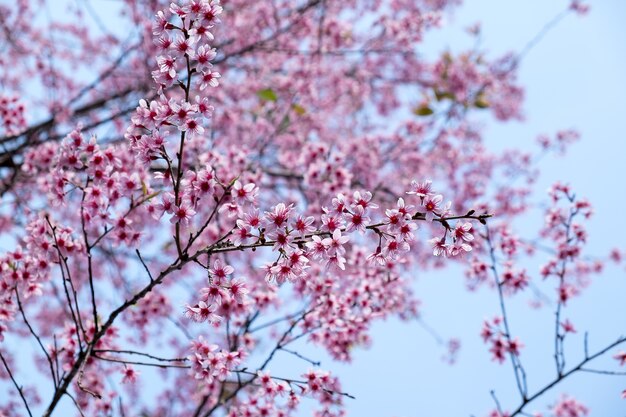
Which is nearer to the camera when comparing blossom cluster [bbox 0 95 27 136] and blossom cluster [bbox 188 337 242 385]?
blossom cluster [bbox 188 337 242 385]

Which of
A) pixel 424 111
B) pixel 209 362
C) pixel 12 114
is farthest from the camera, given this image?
pixel 424 111

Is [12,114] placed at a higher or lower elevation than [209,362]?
higher

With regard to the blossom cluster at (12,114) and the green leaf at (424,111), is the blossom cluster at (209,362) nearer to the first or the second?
the blossom cluster at (12,114)

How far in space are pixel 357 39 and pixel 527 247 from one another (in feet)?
23.7

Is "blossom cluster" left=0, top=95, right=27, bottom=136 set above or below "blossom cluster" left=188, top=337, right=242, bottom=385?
above

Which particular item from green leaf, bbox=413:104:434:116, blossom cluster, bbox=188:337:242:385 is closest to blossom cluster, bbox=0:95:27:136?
blossom cluster, bbox=188:337:242:385

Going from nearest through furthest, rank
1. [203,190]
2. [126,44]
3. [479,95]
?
1. [203,190]
2. [126,44]
3. [479,95]

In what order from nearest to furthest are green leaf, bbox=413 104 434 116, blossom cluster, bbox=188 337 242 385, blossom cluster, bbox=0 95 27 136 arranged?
blossom cluster, bbox=188 337 242 385 → blossom cluster, bbox=0 95 27 136 → green leaf, bbox=413 104 434 116

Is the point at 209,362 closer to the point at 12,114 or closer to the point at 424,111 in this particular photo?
the point at 12,114

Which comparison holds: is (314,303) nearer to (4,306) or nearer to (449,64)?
(4,306)

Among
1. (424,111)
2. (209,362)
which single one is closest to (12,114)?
(209,362)

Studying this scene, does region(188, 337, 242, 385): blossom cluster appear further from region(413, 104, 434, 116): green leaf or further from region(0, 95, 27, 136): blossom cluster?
region(413, 104, 434, 116): green leaf

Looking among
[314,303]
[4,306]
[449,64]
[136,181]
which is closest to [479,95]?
[449,64]

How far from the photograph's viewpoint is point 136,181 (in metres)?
3.98
